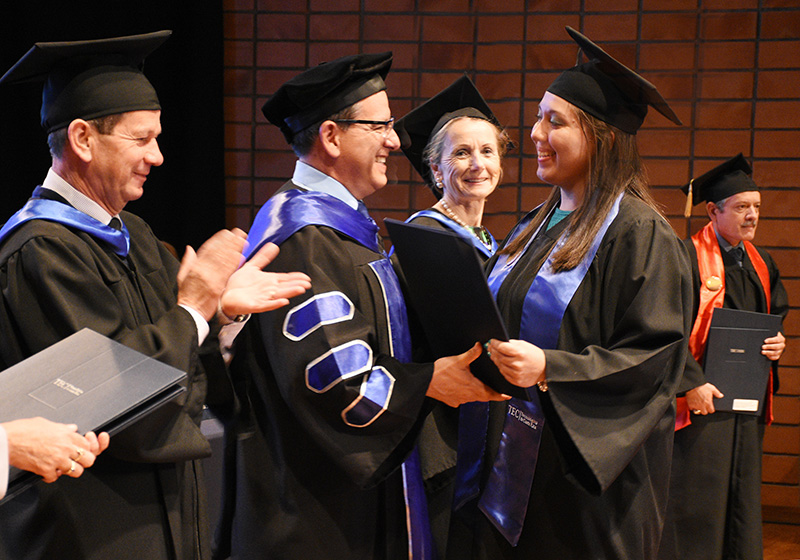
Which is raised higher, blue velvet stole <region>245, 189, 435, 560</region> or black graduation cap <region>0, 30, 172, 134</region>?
black graduation cap <region>0, 30, 172, 134</region>

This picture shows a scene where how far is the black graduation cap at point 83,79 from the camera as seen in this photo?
63.4 inches

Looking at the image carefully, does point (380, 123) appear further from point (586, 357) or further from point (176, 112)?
point (176, 112)

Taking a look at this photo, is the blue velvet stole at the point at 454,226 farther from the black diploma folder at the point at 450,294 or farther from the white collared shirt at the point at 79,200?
the white collared shirt at the point at 79,200

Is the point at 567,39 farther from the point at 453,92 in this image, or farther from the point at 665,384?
the point at 665,384

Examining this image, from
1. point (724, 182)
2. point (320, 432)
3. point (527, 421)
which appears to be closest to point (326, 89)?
point (320, 432)

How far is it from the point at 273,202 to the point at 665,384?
1.13 m

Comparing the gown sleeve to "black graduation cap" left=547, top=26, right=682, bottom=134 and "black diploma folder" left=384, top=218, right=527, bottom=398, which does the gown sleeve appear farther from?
"black graduation cap" left=547, top=26, right=682, bottom=134

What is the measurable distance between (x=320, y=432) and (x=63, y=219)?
0.75 metres

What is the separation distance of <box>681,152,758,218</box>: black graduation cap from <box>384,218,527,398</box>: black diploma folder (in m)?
2.55

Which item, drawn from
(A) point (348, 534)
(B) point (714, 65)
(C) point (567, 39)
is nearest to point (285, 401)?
(A) point (348, 534)

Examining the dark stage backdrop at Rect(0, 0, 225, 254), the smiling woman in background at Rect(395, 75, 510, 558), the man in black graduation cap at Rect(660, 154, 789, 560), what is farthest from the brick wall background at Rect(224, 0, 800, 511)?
the smiling woman in background at Rect(395, 75, 510, 558)

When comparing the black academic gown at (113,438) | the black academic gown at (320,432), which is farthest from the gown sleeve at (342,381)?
the black academic gown at (113,438)

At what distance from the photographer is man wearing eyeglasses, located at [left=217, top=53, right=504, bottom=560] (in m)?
1.70

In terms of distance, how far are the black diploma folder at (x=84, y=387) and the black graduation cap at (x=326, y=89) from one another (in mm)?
940
